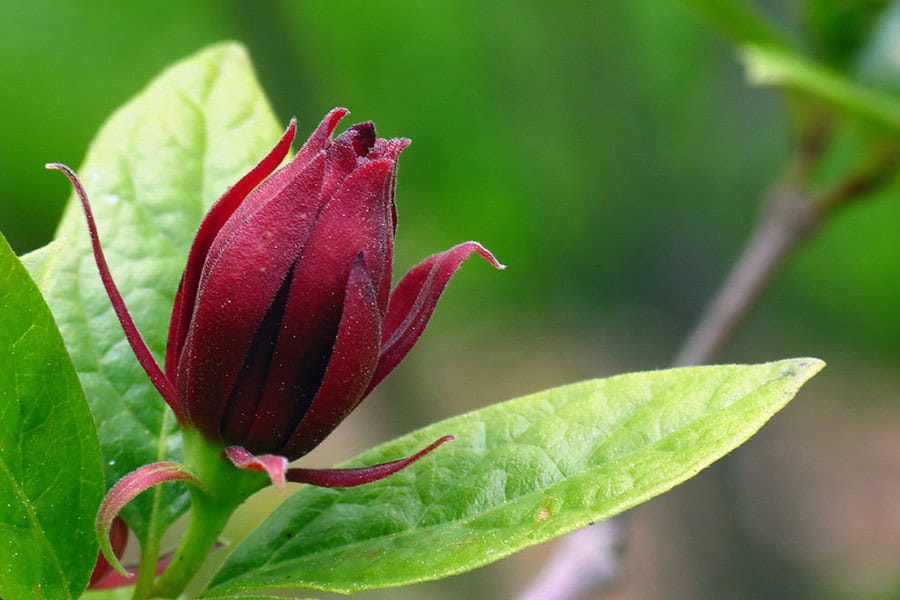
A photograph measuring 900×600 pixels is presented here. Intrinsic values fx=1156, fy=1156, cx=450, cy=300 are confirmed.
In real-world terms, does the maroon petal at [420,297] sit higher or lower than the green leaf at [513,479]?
higher

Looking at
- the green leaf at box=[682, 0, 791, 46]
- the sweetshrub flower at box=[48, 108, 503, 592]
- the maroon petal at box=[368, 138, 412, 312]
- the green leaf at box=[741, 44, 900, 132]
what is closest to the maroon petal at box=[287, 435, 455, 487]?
the sweetshrub flower at box=[48, 108, 503, 592]

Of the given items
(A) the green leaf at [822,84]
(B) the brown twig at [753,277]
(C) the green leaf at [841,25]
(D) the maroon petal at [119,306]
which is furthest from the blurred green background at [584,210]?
(D) the maroon petal at [119,306]

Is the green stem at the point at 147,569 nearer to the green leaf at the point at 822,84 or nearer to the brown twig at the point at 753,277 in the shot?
the brown twig at the point at 753,277

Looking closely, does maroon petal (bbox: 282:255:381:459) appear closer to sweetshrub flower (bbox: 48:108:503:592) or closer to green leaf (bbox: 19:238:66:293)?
sweetshrub flower (bbox: 48:108:503:592)

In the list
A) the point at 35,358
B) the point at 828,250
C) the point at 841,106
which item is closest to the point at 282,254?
the point at 35,358

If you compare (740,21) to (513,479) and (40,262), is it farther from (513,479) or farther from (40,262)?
(40,262)

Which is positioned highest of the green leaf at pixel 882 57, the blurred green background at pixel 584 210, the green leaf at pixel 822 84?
the green leaf at pixel 882 57

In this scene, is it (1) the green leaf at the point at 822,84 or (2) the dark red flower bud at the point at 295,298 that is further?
(1) the green leaf at the point at 822,84

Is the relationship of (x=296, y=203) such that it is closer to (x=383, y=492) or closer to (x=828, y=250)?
(x=383, y=492)
